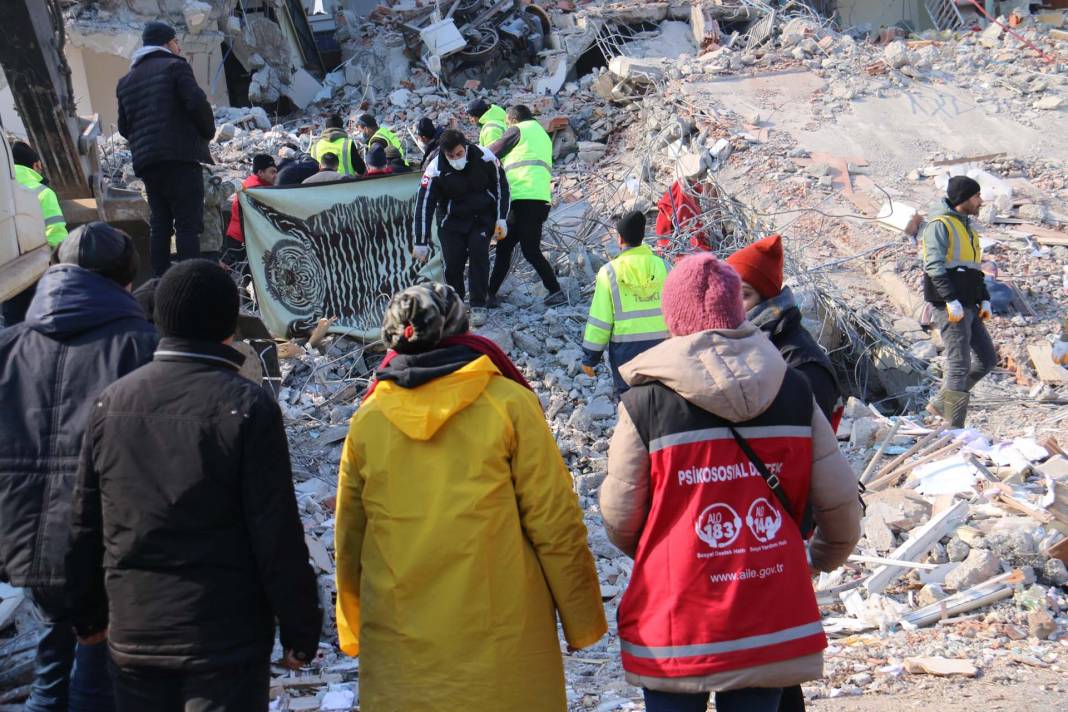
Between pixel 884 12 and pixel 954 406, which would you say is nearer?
pixel 954 406

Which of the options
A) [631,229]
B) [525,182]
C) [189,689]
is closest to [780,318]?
[189,689]

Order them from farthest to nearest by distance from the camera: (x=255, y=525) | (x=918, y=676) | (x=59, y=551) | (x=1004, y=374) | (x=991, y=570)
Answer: (x=1004, y=374)
(x=991, y=570)
(x=918, y=676)
(x=59, y=551)
(x=255, y=525)

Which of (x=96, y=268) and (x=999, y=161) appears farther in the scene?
(x=999, y=161)

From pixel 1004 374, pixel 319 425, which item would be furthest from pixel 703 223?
pixel 319 425

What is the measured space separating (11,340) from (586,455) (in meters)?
4.76

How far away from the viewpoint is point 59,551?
3104 millimetres

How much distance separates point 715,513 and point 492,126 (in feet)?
25.1

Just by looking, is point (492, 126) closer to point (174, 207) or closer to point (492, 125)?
point (492, 125)

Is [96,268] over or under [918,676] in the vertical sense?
over

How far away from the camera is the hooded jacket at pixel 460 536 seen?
112 inches

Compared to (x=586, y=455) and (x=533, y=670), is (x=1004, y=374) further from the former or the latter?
(x=533, y=670)

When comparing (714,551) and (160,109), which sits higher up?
(160,109)

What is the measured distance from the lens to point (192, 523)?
8.93 feet

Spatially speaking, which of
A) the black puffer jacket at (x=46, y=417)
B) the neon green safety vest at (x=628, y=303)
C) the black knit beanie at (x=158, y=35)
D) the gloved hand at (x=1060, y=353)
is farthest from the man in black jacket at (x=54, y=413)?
the gloved hand at (x=1060, y=353)
